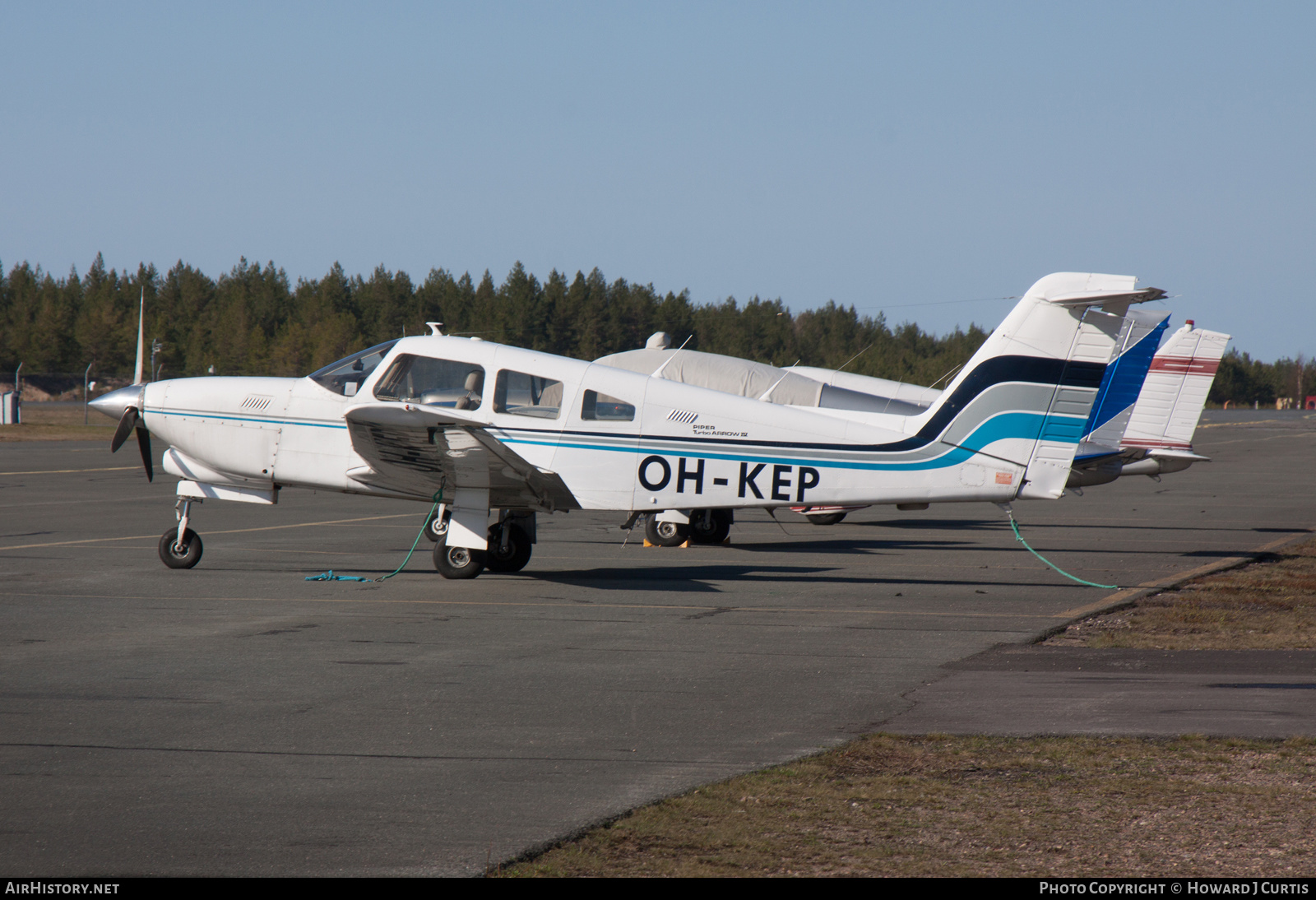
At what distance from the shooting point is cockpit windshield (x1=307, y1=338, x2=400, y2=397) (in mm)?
12633

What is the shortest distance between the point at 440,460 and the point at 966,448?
17.4 ft

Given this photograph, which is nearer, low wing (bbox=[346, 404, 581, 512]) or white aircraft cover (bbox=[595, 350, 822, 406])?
low wing (bbox=[346, 404, 581, 512])

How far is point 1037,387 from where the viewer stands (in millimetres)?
11789

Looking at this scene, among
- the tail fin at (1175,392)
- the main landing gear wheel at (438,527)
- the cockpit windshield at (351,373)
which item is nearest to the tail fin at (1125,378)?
the tail fin at (1175,392)

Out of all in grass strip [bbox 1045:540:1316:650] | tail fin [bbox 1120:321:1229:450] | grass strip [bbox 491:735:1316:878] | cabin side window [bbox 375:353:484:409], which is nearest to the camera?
grass strip [bbox 491:735:1316:878]

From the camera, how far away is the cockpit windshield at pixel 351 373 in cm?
1263

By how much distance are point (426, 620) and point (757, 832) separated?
5.94 meters

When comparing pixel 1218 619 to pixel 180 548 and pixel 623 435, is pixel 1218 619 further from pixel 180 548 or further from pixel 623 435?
pixel 180 548

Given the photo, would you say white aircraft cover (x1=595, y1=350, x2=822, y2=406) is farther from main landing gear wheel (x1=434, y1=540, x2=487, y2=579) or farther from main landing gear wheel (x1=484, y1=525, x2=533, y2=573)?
main landing gear wheel (x1=434, y1=540, x2=487, y2=579)

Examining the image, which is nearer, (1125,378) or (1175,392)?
(1125,378)

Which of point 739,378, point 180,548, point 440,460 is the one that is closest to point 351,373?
point 440,460

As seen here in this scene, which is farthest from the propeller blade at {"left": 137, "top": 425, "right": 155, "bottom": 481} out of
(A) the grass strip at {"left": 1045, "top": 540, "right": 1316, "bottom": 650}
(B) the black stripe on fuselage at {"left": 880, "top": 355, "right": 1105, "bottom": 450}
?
(A) the grass strip at {"left": 1045, "top": 540, "right": 1316, "bottom": 650}

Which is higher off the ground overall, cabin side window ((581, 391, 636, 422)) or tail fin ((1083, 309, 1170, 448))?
tail fin ((1083, 309, 1170, 448))
